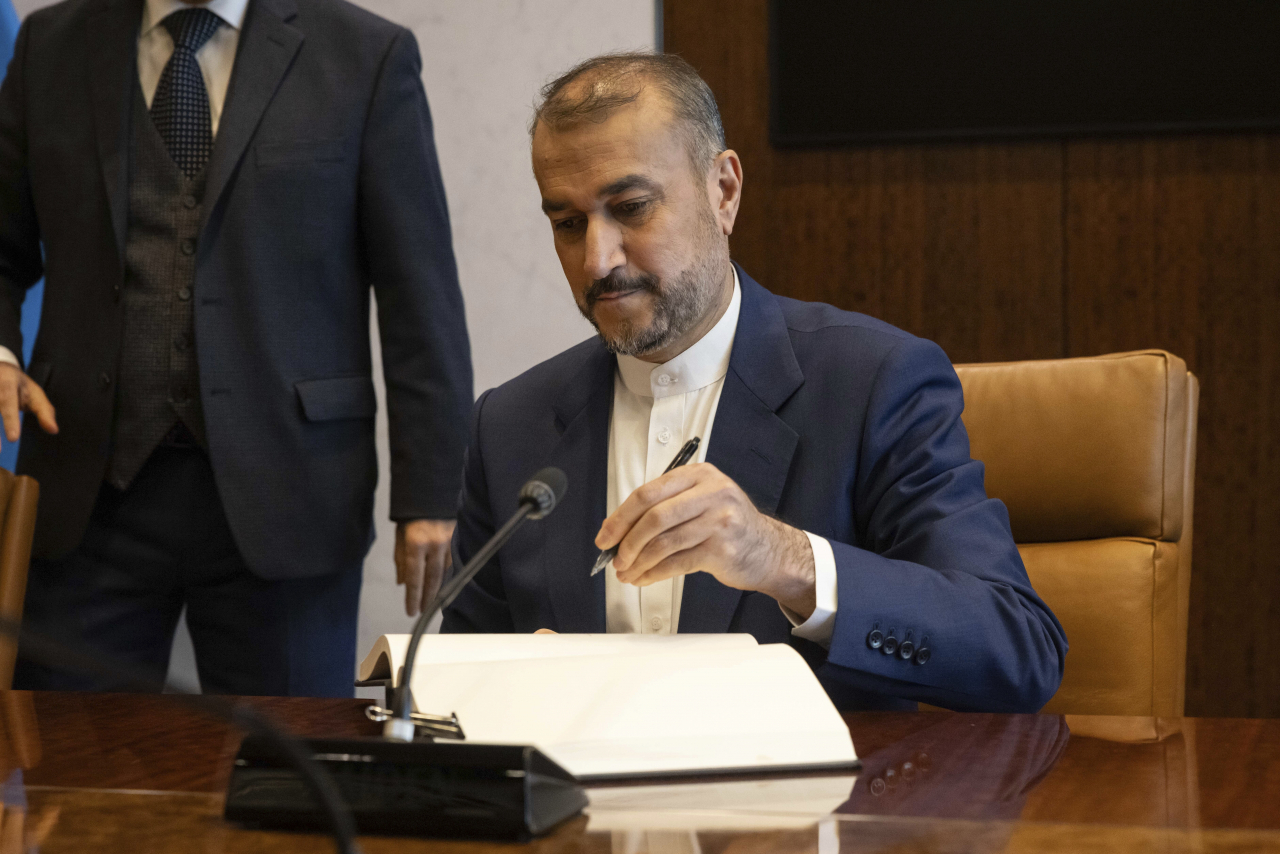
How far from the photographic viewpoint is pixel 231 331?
6.12ft

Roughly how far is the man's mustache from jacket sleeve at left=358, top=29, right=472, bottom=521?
59 centimetres

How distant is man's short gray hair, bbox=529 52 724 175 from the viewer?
1430mm

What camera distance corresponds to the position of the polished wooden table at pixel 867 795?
2.27 ft

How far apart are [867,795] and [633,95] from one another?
914 mm

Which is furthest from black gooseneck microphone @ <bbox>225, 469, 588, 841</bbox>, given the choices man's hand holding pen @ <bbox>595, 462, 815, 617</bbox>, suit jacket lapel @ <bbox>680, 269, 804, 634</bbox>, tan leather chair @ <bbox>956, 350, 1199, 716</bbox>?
tan leather chair @ <bbox>956, 350, 1199, 716</bbox>

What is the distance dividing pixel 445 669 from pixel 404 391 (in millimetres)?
1078

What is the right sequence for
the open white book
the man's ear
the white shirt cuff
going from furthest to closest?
the man's ear → the white shirt cuff → the open white book

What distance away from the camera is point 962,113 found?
2.61m

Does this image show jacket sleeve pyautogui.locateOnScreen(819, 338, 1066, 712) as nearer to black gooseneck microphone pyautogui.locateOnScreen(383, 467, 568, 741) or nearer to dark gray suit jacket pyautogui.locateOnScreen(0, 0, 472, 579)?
black gooseneck microphone pyautogui.locateOnScreen(383, 467, 568, 741)

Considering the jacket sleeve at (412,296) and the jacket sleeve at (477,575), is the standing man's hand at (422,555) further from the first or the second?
the jacket sleeve at (477,575)

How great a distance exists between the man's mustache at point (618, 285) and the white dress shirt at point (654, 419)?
4.5 inches

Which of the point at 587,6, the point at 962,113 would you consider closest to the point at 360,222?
the point at 587,6

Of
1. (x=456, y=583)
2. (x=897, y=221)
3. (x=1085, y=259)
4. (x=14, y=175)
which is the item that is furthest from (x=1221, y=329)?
(x=14, y=175)

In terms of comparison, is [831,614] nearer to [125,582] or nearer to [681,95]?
[681,95]
